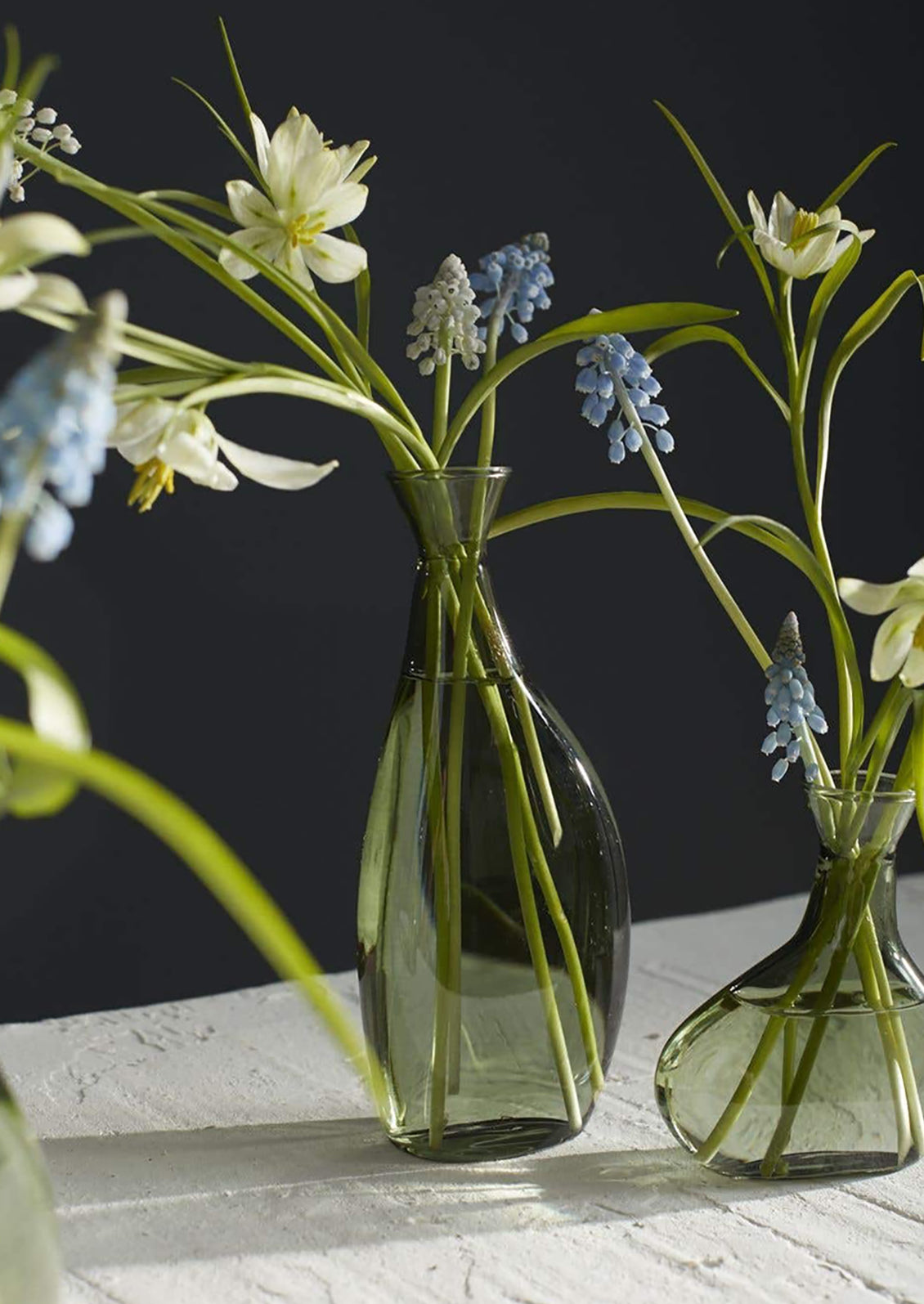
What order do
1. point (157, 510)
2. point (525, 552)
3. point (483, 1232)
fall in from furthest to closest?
point (525, 552) < point (157, 510) < point (483, 1232)

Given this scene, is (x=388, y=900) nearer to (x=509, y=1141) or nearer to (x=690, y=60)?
A: (x=509, y=1141)

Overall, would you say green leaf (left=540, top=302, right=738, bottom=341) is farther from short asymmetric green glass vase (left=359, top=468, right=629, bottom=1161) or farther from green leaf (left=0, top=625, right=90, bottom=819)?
green leaf (left=0, top=625, right=90, bottom=819)

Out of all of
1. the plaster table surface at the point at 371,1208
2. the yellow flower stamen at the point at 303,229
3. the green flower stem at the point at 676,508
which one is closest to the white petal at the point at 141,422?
the yellow flower stamen at the point at 303,229

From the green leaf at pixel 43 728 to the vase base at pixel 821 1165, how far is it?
0.44 metres

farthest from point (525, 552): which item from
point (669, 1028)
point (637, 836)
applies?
point (669, 1028)

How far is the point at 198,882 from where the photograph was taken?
1.84 meters

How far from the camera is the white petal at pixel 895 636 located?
0.69 meters

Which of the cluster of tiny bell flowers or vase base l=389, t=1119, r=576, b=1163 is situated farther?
vase base l=389, t=1119, r=576, b=1163

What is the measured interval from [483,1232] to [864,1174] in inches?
7.2

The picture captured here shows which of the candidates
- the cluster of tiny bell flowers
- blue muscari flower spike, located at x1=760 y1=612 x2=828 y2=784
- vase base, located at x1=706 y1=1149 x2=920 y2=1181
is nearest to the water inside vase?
vase base, located at x1=706 y1=1149 x2=920 y2=1181

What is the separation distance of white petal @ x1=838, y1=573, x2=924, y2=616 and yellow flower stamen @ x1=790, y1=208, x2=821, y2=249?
170 millimetres

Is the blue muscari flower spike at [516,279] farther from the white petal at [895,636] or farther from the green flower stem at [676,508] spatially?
the white petal at [895,636]

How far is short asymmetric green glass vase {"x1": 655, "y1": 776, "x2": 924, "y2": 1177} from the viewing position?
0.75 m

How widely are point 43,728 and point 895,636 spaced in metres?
0.38
